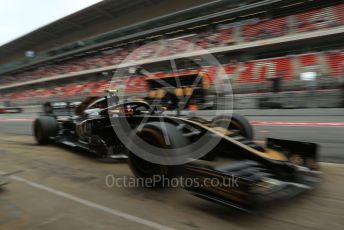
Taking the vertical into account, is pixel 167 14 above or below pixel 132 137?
above

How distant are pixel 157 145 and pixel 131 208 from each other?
30.2 inches

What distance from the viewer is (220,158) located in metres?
3.86

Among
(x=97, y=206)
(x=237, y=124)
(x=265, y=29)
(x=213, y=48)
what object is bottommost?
(x=97, y=206)

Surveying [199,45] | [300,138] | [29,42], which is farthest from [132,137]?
[29,42]

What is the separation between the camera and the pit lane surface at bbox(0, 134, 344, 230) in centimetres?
299

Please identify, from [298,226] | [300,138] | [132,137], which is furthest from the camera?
[300,138]

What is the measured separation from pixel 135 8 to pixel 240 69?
15541 mm

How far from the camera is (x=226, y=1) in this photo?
78.7 feet

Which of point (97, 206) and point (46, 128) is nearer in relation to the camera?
point (97, 206)

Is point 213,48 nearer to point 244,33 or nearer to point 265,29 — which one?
point 244,33

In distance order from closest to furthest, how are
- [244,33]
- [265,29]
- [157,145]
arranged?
[157,145] → [265,29] → [244,33]

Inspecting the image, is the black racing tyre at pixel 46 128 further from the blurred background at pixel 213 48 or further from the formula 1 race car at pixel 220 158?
the formula 1 race car at pixel 220 158

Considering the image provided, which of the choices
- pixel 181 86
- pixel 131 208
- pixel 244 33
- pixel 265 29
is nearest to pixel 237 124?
pixel 131 208

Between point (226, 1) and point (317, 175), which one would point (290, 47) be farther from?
point (317, 175)
